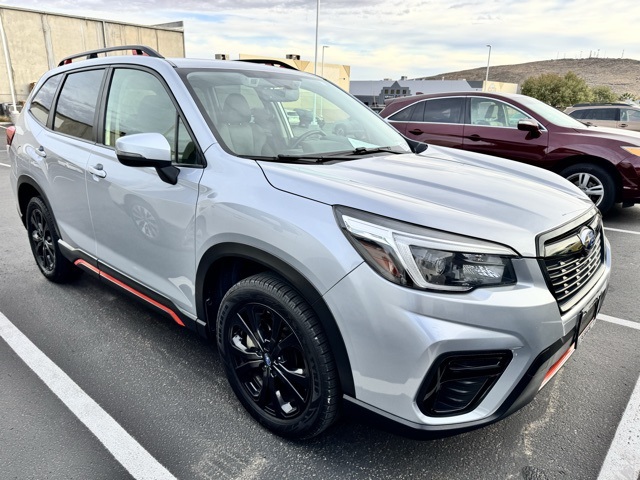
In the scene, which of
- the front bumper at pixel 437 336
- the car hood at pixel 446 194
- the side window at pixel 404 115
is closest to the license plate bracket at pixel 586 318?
the front bumper at pixel 437 336

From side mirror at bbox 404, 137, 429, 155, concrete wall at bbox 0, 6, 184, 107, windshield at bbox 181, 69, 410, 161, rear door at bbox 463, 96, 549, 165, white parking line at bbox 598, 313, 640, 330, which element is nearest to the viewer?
windshield at bbox 181, 69, 410, 161

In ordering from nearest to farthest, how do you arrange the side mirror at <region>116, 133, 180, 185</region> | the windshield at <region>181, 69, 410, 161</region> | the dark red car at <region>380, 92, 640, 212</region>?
1. the side mirror at <region>116, 133, 180, 185</region>
2. the windshield at <region>181, 69, 410, 161</region>
3. the dark red car at <region>380, 92, 640, 212</region>

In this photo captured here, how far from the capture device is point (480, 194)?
6.77ft

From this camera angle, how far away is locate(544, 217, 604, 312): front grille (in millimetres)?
1808

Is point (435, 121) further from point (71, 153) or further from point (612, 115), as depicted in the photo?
point (612, 115)

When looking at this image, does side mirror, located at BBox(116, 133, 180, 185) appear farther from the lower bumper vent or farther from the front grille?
the front grille

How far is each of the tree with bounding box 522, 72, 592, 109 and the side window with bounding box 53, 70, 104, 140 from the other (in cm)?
6562

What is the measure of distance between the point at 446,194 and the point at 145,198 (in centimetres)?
157

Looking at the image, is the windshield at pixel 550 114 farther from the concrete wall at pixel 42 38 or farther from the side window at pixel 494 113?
the concrete wall at pixel 42 38

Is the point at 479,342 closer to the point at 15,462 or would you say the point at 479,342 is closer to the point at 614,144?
the point at 15,462

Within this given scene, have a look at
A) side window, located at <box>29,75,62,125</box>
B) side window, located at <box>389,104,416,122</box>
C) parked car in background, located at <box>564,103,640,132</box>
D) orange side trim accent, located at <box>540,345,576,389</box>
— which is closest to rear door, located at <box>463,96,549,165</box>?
side window, located at <box>389,104,416,122</box>

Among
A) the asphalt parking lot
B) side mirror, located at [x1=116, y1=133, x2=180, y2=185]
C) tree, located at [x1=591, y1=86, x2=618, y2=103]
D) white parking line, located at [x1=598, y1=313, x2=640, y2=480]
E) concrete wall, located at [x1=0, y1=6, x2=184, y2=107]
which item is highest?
concrete wall, located at [x1=0, y1=6, x2=184, y2=107]

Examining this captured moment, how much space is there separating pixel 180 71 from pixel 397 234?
5.43ft

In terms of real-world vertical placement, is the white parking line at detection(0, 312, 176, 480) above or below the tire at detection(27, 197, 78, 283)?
below
